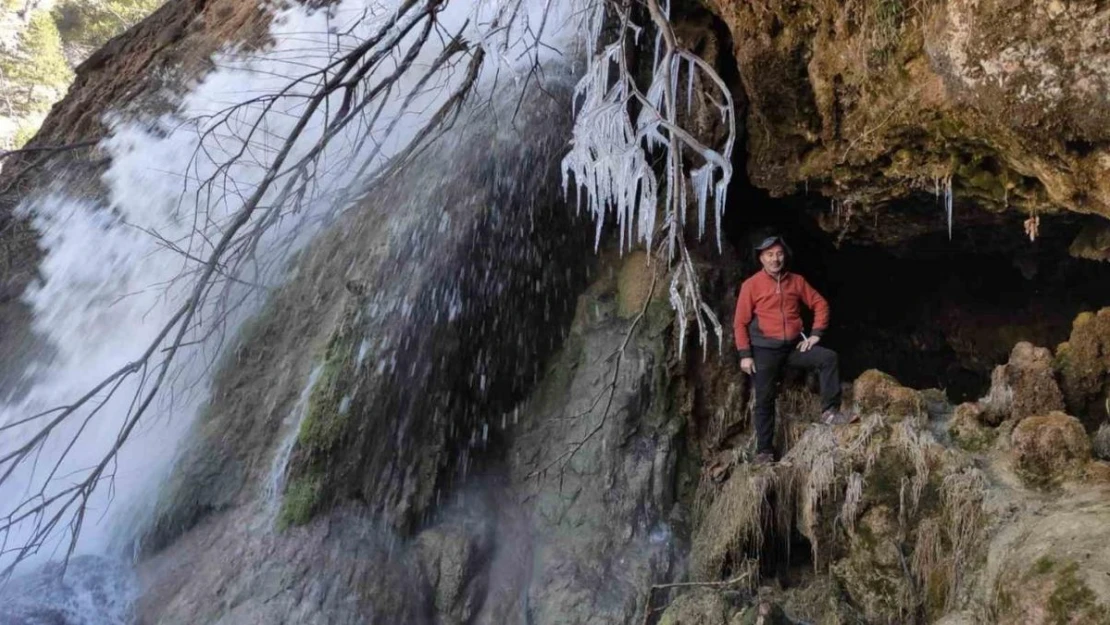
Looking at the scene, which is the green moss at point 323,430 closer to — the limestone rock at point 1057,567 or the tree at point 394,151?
the tree at point 394,151

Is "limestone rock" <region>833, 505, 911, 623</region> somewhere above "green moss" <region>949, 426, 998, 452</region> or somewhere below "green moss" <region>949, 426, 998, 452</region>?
below

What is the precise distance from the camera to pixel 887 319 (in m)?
7.05

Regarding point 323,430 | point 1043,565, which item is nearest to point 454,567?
point 323,430

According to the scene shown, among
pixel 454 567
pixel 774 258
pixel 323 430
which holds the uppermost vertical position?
pixel 774 258

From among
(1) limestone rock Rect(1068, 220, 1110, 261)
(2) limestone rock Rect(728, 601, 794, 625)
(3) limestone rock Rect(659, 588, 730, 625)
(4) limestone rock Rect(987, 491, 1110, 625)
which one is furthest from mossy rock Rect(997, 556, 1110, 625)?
(1) limestone rock Rect(1068, 220, 1110, 261)

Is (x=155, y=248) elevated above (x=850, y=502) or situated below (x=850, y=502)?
above

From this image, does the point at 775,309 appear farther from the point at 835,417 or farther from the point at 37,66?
the point at 37,66

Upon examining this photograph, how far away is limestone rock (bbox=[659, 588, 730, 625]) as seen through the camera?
14.9 ft

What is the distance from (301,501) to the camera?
5.24m

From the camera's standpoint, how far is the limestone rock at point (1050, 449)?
3.77 metres

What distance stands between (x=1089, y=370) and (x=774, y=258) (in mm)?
1839

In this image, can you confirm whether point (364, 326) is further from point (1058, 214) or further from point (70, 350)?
point (1058, 214)

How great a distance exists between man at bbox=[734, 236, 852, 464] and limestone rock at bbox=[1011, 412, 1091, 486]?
1.23 metres

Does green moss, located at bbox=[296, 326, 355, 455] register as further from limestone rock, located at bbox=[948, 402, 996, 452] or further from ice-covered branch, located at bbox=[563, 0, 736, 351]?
limestone rock, located at bbox=[948, 402, 996, 452]
